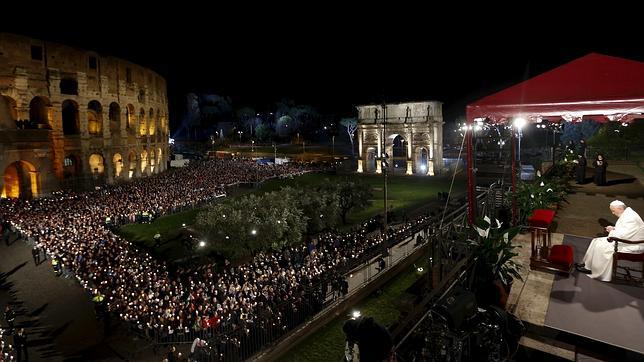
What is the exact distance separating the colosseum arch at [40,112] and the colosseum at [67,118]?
9cm

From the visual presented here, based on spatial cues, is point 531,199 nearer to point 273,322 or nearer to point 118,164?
point 273,322

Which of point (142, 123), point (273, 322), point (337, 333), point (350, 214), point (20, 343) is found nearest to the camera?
point (20, 343)

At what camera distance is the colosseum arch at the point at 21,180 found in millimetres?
33969

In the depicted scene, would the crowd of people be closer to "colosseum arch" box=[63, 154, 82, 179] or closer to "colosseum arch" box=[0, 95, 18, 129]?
"colosseum arch" box=[0, 95, 18, 129]

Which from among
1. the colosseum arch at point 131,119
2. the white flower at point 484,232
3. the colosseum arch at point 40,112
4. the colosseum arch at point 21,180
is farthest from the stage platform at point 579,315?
the colosseum arch at point 131,119

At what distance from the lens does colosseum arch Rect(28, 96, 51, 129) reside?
35.6m

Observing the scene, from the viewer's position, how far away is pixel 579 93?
6.13m

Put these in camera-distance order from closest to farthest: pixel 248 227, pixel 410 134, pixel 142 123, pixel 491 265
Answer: pixel 491 265
pixel 248 227
pixel 142 123
pixel 410 134

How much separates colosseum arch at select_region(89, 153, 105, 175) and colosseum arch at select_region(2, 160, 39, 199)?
6599 millimetres

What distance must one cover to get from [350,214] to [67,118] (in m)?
41.0

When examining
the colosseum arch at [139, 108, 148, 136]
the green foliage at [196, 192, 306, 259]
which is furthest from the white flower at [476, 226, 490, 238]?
the colosseum arch at [139, 108, 148, 136]

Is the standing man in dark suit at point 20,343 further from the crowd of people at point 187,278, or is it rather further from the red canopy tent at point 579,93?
the red canopy tent at point 579,93

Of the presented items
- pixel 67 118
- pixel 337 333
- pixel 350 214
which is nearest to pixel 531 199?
pixel 337 333

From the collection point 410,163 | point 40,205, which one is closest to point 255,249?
point 40,205
